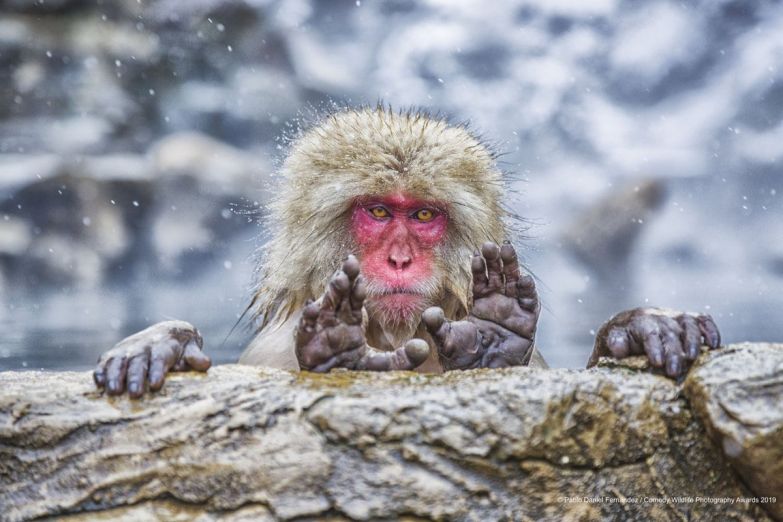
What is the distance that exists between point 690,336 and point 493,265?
57cm

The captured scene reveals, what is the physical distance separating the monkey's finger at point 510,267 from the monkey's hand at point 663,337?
29cm

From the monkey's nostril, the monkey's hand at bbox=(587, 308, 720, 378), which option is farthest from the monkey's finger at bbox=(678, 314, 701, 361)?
the monkey's nostril

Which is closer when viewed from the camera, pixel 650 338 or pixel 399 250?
pixel 650 338

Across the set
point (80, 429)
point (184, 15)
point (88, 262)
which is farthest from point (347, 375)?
point (184, 15)

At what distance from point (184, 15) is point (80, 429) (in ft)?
30.6

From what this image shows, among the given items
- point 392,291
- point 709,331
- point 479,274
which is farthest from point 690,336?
point 392,291

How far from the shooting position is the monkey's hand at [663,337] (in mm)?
1988

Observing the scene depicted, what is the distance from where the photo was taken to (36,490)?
1.69 m

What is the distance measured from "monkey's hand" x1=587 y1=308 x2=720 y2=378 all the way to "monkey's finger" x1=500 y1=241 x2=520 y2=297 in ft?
0.96

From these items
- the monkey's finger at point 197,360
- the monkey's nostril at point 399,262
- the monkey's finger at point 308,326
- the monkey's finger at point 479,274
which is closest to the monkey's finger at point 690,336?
the monkey's finger at point 479,274

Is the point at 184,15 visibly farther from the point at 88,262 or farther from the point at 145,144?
the point at 88,262

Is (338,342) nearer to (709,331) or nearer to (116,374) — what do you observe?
(116,374)

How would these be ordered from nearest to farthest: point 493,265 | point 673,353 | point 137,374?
point 137,374 < point 673,353 < point 493,265

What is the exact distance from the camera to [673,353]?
199cm
